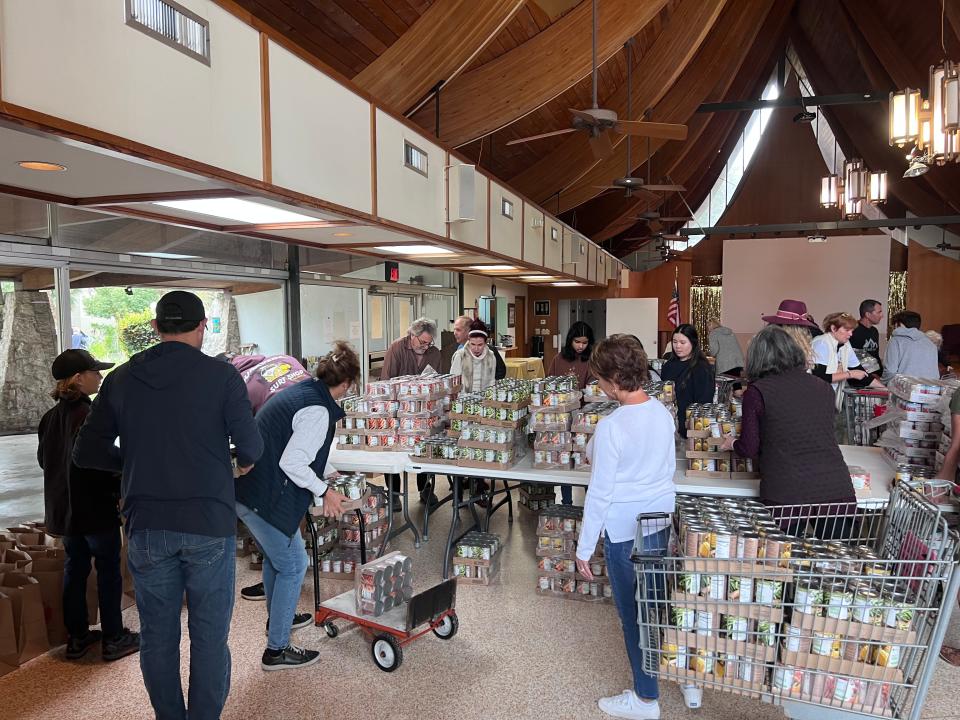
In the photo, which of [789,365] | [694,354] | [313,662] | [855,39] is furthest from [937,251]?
[313,662]

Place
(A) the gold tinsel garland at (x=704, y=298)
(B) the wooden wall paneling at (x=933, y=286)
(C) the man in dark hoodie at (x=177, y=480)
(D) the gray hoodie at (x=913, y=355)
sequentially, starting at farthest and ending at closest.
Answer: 1. (A) the gold tinsel garland at (x=704, y=298)
2. (B) the wooden wall paneling at (x=933, y=286)
3. (D) the gray hoodie at (x=913, y=355)
4. (C) the man in dark hoodie at (x=177, y=480)

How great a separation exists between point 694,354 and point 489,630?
3.18m

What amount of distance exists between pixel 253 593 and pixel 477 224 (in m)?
3.34

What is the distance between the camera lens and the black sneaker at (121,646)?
10.6ft

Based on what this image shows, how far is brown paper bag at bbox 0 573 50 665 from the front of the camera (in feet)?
10.4

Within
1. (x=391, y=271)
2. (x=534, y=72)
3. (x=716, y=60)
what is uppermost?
(x=716, y=60)

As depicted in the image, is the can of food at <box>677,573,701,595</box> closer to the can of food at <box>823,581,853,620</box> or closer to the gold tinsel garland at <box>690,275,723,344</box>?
the can of food at <box>823,581,853,620</box>

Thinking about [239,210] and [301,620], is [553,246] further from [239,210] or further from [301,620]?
[301,620]

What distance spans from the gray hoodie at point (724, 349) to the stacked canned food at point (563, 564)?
5696mm

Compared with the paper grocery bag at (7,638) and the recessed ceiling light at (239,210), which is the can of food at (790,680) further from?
the paper grocery bag at (7,638)

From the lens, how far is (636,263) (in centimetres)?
1952

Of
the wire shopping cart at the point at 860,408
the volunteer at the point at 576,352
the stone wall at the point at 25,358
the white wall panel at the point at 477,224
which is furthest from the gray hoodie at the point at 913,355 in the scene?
the stone wall at the point at 25,358

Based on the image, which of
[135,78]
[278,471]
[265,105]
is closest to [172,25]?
[135,78]

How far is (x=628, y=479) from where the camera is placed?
104 inches
